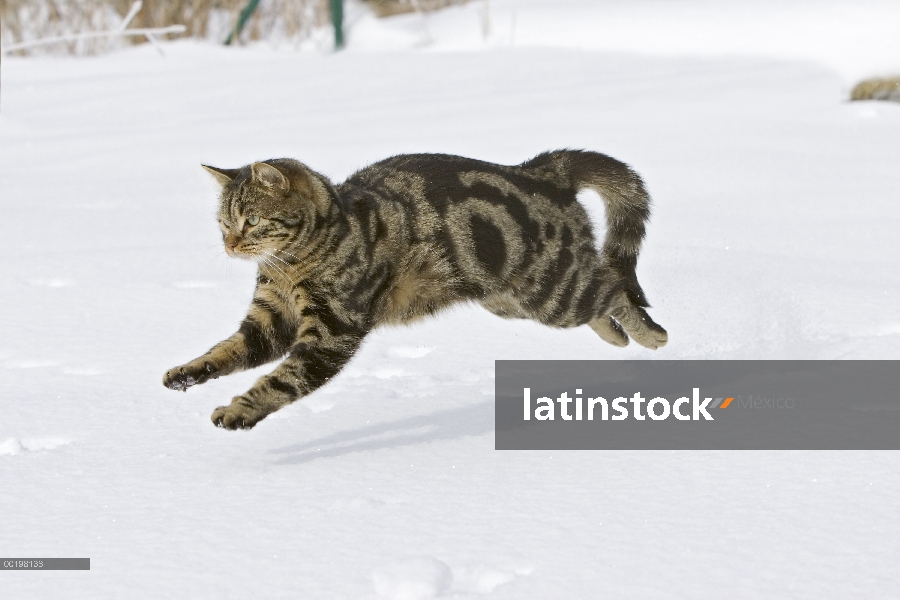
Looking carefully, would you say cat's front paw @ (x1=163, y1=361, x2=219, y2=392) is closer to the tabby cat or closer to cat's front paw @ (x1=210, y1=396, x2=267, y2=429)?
the tabby cat

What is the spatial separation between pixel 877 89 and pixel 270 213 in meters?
5.65

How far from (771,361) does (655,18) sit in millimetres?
5989

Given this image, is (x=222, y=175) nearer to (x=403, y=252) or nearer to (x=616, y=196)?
(x=403, y=252)

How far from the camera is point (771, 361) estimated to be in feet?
12.3

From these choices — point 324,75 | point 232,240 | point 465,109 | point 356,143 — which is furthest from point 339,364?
point 324,75

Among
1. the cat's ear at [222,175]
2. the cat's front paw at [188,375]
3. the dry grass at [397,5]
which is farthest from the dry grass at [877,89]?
the cat's front paw at [188,375]

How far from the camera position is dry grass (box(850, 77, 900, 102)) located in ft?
24.8

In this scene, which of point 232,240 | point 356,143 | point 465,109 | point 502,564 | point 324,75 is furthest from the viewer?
point 324,75

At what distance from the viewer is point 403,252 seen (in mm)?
3451

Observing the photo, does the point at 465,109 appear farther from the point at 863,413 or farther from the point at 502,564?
the point at 502,564

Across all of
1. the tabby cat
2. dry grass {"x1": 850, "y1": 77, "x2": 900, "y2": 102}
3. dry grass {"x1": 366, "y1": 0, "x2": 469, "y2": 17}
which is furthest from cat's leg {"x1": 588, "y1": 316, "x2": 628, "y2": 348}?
dry grass {"x1": 366, "y1": 0, "x2": 469, "y2": 17}

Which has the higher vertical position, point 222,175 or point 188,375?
point 222,175

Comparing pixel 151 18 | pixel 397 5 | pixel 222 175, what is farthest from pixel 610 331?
pixel 397 5

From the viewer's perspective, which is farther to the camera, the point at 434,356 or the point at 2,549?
the point at 434,356
